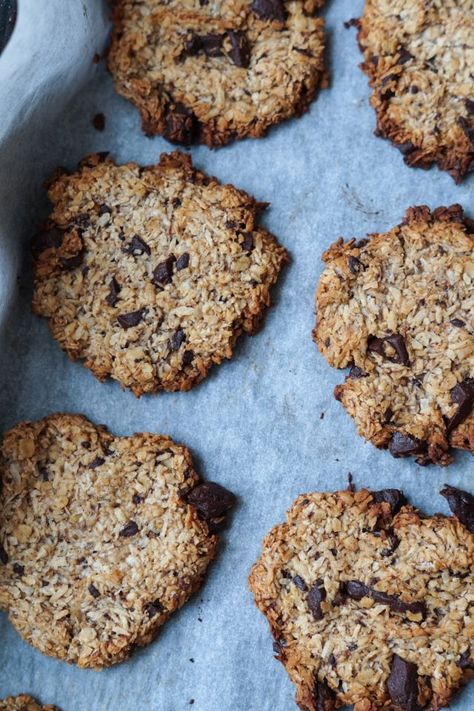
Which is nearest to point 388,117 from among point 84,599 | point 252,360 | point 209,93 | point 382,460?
point 209,93

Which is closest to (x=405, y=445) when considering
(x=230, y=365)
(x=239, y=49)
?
(x=230, y=365)

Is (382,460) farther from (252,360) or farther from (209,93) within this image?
(209,93)

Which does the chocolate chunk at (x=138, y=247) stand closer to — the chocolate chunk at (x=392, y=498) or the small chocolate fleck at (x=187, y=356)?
the small chocolate fleck at (x=187, y=356)

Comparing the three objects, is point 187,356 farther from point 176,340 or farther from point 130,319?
point 130,319

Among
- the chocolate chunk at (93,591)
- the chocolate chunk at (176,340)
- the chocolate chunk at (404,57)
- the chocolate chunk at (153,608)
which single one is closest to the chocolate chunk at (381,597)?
the chocolate chunk at (153,608)

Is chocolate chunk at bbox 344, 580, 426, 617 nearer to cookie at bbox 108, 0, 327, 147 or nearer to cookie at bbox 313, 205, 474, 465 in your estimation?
cookie at bbox 313, 205, 474, 465

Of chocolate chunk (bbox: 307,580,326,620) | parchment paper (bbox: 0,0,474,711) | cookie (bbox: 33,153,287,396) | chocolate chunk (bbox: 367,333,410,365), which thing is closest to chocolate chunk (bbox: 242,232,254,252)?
cookie (bbox: 33,153,287,396)
